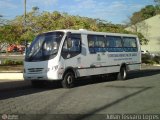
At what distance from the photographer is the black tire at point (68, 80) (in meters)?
18.2

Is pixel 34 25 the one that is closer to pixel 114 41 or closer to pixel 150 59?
pixel 114 41

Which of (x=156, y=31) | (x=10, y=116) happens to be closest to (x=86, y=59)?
(x=10, y=116)

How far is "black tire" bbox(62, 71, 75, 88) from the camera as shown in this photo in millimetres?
18203

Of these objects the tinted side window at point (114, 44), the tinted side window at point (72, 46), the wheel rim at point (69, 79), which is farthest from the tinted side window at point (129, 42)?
the wheel rim at point (69, 79)

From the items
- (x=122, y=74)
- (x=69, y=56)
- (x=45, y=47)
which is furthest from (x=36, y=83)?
(x=122, y=74)

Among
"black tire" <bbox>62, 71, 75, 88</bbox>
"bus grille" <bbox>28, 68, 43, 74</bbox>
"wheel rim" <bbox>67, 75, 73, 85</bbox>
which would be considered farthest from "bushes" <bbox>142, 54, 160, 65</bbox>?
"bus grille" <bbox>28, 68, 43, 74</bbox>

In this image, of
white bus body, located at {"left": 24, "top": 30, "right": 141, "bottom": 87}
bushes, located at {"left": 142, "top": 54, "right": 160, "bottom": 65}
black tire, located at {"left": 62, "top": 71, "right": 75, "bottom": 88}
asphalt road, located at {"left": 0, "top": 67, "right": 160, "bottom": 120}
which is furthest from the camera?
bushes, located at {"left": 142, "top": 54, "right": 160, "bottom": 65}

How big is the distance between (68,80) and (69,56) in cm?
116

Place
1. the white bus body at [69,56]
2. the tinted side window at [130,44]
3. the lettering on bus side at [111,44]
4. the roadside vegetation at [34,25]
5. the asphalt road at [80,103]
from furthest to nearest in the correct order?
the roadside vegetation at [34,25], the tinted side window at [130,44], the lettering on bus side at [111,44], the white bus body at [69,56], the asphalt road at [80,103]

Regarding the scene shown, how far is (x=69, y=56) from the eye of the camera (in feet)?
61.1

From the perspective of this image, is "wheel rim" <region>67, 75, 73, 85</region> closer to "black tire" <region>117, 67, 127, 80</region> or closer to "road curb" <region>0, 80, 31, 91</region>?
"road curb" <region>0, 80, 31, 91</region>

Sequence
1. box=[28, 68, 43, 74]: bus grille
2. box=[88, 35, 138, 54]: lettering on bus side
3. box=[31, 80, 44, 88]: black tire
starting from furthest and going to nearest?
box=[88, 35, 138, 54]: lettering on bus side, box=[31, 80, 44, 88]: black tire, box=[28, 68, 43, 74]: bus grille

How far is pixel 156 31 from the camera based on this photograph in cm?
6175

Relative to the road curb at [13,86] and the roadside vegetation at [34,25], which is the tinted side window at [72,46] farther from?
the roadside vegetation at [34,25]
